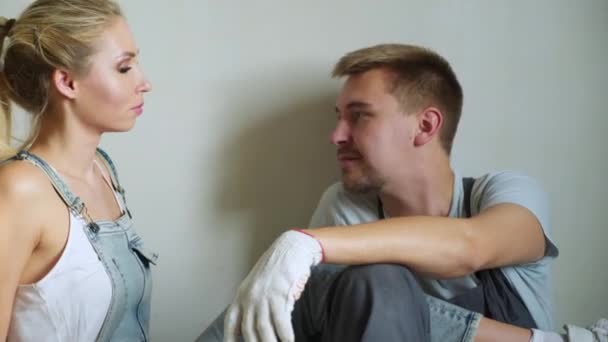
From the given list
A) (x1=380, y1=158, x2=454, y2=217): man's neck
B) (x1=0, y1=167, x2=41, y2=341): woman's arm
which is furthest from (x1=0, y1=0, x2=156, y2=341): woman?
(x1=380, y1=158, x2=454, y2=217): man's neck

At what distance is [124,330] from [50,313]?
163 mm

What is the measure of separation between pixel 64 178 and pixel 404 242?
561 millimetres

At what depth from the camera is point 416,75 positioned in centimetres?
117

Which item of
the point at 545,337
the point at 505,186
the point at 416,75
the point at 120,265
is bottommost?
the point at 545,337

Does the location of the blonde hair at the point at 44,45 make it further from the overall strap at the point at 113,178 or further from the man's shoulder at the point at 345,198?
the man's shoulder at the point at 345,198

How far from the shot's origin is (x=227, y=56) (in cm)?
130

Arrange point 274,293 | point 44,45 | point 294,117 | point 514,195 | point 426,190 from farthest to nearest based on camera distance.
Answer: point 294,117 → point 426,190 → point 514,195 → point 44,45 → point 274,293

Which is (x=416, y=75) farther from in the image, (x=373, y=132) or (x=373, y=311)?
(x=373, y=311)

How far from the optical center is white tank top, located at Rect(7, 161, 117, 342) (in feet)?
2.99

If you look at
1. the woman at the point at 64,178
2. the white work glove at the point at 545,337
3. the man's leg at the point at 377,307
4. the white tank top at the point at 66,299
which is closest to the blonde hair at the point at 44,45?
the woman at the point at 64,178

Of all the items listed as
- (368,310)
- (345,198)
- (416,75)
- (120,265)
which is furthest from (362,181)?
(120,265)

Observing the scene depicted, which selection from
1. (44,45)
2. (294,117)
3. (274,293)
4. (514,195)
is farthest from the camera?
(294,117)

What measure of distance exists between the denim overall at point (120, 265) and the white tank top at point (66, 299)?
21mm

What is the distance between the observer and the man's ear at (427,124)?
117 centimetres
